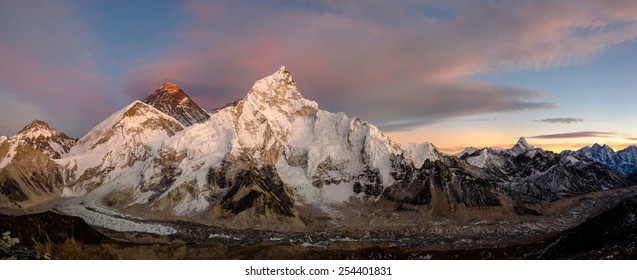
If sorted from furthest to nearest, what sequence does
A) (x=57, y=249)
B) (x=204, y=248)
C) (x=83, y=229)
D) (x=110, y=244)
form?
(x=204, y=248) < (x=110, y=244) < (x=83, y=229) < (x=57, y=249)

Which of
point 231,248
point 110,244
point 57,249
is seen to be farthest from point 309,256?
point 57,249

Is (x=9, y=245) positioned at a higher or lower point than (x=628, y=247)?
higher

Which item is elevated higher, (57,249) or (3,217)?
(3,217)

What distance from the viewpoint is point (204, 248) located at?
174250mm

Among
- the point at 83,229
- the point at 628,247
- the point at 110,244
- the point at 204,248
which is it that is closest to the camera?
the point at 628,247

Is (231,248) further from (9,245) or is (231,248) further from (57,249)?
(9,245)

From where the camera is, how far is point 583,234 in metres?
136

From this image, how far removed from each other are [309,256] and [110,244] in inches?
2357

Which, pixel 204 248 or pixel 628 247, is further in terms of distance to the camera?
pixel 204 248
